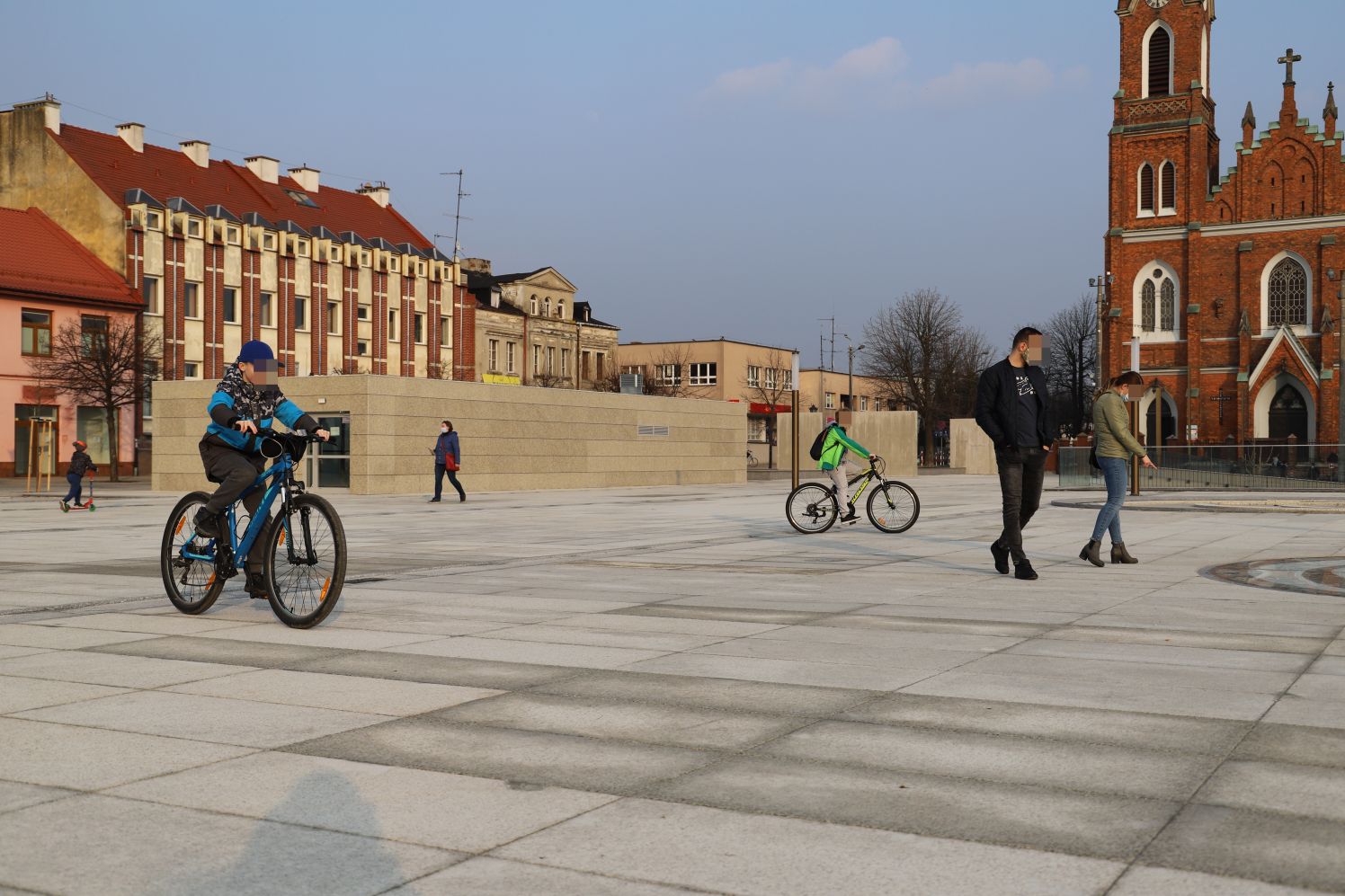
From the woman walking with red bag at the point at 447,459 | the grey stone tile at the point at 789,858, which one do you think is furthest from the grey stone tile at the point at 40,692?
the woman walking with red bag at the point at 447,459

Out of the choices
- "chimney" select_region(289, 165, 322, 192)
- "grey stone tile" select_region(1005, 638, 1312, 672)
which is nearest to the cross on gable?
"chimney" select_region(289, 165, 322, 192)

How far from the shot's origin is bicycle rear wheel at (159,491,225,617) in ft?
27.2

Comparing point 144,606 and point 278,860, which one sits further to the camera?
point 144,606

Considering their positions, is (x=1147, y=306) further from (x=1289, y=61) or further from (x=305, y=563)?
(x=305, y=563)

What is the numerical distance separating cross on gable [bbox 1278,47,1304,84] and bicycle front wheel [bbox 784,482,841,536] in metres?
56.2

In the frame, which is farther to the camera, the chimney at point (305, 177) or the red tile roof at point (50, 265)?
the chimney at point (305, 177)

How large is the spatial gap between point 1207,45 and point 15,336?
5711 cm

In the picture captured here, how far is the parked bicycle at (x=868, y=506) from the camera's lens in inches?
666

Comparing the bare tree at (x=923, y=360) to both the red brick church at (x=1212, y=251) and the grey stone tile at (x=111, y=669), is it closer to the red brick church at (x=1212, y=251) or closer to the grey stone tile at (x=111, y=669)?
the red brick church at (x=1212, y=251)

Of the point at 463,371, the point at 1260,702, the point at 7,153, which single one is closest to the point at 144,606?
the point at 1260,702

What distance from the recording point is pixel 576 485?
41594 mm

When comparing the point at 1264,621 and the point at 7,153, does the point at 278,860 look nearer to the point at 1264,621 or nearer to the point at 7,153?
the point at 1264,621

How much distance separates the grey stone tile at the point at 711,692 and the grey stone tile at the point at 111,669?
1707 mm

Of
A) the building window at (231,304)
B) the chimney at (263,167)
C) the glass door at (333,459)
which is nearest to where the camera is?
the glass door at (333,459)
